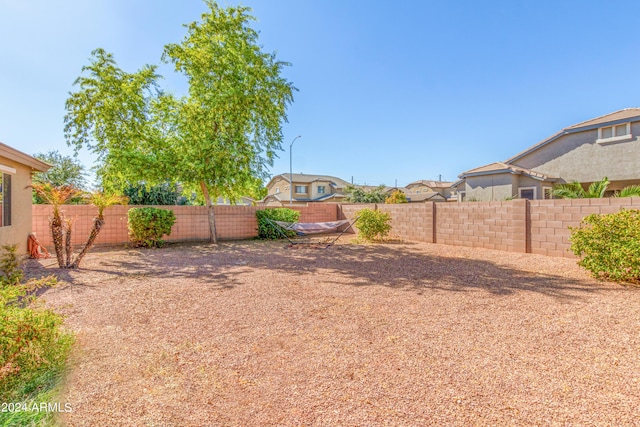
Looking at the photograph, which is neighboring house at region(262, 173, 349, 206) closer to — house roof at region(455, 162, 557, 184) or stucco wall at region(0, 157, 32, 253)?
house roof at region(455, 162, 557, 184)

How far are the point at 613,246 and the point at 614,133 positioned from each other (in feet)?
41.6

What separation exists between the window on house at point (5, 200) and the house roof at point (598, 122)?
67.2 feet

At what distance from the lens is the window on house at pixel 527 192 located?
14.8m

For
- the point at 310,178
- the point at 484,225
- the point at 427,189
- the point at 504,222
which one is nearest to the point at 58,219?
the point at 484,225

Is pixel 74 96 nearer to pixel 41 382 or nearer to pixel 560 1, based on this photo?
pixel 41 382

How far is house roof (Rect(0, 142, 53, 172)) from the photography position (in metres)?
5.84

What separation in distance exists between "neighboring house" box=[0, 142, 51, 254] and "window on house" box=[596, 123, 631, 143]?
20554mm

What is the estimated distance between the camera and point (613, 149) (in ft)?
44.6

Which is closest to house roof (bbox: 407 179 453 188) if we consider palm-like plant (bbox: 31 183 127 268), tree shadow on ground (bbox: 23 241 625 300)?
tree shadow on ground (bbox: 23 241 625 300)

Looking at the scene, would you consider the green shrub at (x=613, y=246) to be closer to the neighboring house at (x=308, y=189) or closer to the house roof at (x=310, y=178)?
the neighboring house at (x=308, y=189)

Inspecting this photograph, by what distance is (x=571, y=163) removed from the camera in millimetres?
14922

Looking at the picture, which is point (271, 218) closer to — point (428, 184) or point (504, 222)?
point (504, 222)

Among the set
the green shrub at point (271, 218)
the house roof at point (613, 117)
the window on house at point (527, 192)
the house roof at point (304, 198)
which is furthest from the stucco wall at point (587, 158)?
the house roof at point (304, 198)

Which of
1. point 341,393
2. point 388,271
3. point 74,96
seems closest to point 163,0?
point 74,96
